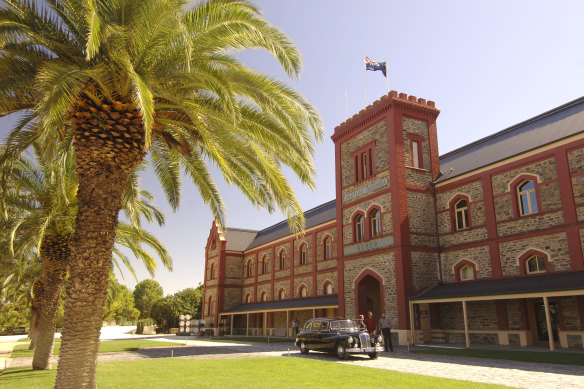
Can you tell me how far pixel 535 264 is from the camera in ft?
62.0

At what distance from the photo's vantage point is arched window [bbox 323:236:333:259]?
32312 millimetres

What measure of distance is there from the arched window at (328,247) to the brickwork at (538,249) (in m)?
14.1

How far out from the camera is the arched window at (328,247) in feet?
106

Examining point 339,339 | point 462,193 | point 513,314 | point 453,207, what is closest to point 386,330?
Answer: point 339,339

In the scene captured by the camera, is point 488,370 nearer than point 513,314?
Yes

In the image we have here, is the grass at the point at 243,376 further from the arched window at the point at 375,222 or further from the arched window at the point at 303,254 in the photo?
the arched window at the point at 303,254

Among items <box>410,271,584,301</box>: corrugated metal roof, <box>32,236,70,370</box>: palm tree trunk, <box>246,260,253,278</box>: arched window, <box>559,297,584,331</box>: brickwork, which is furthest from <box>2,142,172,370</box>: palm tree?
<box>246,260,253,278</box>: arched window

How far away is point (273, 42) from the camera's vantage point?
898 centimetres

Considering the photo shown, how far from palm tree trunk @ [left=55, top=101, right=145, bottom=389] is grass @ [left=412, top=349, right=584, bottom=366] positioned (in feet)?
42.1

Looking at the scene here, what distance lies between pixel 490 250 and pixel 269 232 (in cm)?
2827

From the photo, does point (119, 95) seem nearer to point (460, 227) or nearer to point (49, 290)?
point (49, 290)

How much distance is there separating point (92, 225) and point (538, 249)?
17919 mm

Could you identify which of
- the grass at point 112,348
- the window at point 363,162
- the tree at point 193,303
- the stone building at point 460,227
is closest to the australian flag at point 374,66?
the stone building at point 460,227

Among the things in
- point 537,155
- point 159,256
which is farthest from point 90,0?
point 537,155
